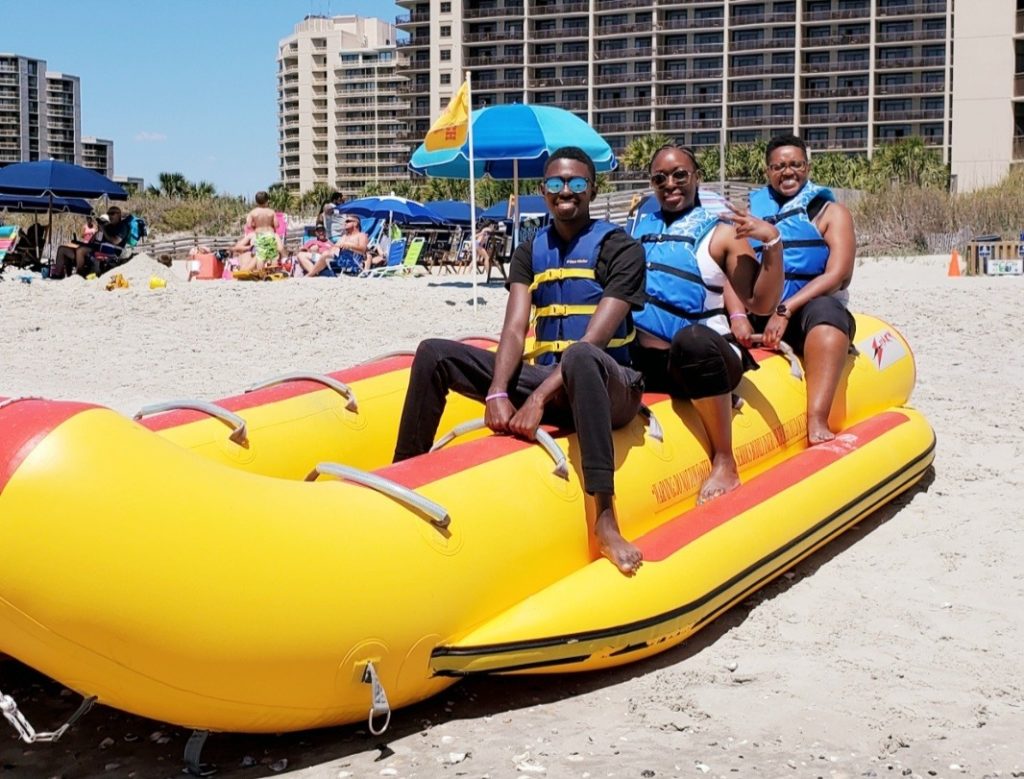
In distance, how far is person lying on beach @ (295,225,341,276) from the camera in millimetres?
13445

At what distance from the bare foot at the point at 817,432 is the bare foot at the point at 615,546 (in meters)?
1.60

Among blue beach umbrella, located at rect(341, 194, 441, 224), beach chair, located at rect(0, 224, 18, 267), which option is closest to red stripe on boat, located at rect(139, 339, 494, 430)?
beach chair, located at rect(0, 224, 18, 267)

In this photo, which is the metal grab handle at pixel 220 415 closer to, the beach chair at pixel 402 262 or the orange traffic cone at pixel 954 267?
the beach chair at pixel 402 262

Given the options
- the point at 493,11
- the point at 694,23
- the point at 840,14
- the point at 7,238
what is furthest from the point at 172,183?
the point at 7,238

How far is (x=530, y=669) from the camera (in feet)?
9.59

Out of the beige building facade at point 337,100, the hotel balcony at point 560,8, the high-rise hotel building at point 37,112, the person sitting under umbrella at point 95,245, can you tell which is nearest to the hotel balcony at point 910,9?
the hotel balcony at point 560,8

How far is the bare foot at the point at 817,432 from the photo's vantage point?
4574mm

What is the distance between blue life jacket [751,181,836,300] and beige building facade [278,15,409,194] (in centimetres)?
9837

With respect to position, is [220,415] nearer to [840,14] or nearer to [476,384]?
[476,384]

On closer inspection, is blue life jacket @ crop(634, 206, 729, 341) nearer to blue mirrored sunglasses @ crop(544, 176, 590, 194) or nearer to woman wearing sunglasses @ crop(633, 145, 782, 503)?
woman wearing sunglasses @ crop(633, 145, 782, 503)

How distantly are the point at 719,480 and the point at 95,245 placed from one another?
10887 mm

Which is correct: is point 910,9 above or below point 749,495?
above

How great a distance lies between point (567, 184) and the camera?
3.53m

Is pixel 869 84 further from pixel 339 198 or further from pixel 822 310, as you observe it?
pixel 822 310
